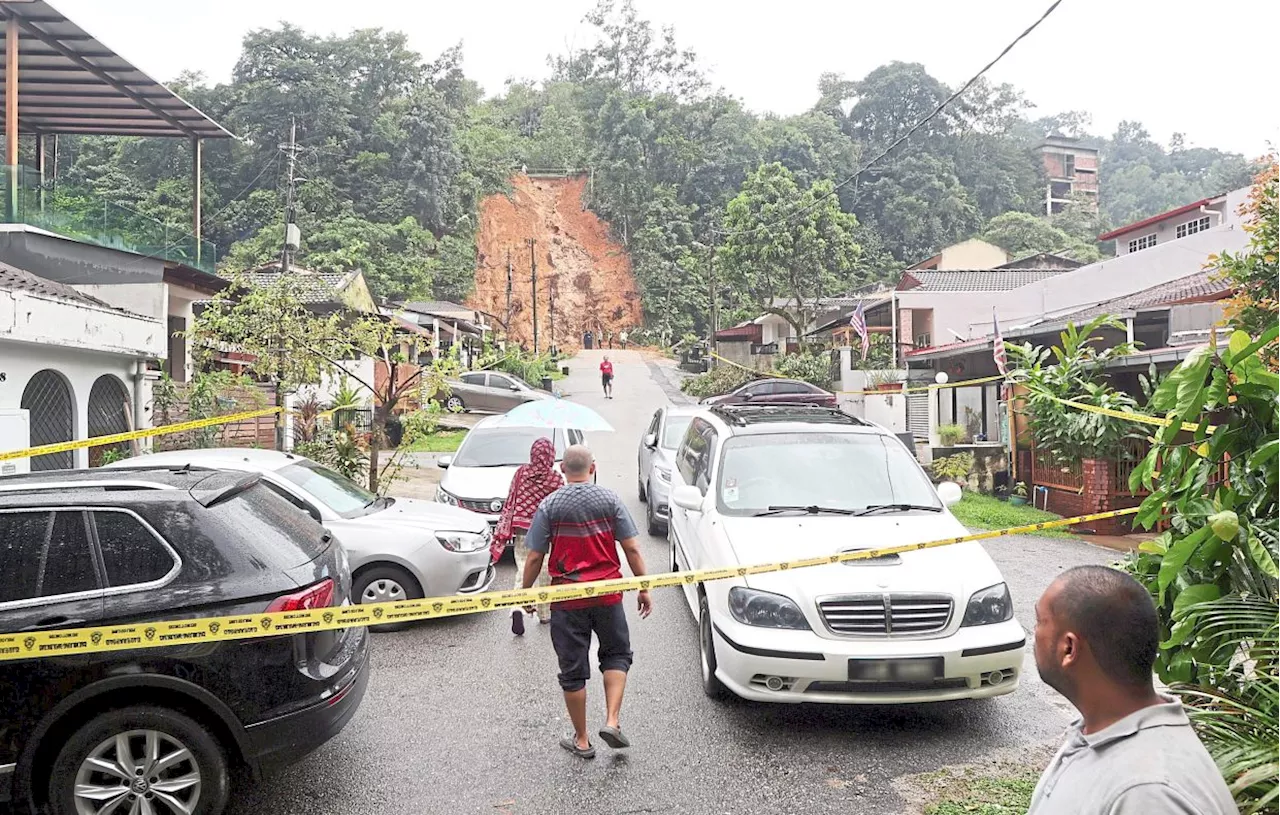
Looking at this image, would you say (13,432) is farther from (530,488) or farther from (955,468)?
(955,468)

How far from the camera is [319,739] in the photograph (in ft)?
12.8

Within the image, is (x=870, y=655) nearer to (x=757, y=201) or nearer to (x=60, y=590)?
(x=60, y=590)

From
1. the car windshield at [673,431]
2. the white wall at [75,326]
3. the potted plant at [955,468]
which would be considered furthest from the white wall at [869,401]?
the white wall at [75,326]

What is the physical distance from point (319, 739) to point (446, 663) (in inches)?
91.7

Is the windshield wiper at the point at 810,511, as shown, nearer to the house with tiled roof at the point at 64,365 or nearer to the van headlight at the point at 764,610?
the van headlight at the point at 764,610

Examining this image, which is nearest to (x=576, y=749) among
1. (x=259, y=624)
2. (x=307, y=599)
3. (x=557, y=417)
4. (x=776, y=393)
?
(x=307, y=599)

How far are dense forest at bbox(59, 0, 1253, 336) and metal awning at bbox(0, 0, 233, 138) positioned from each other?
745 inches

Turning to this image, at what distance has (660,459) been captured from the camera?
11.5 meters

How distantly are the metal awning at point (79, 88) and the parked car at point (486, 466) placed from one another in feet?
37.6

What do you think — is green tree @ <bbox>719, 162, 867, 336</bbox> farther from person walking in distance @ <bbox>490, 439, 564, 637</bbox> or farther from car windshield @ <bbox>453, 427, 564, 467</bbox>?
person walking in distance @ <bbox>490, 439, 564, 637</bbox>

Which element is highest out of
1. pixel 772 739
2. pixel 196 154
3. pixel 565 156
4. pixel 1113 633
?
pixel 565 156

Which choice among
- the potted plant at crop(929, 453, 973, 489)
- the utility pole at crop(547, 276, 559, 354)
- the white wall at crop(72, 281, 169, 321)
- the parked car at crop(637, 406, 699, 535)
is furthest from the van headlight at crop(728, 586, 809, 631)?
the utility pole at crop(547, 276, 559, 354)

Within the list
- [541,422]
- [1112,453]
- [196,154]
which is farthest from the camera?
[196,154]

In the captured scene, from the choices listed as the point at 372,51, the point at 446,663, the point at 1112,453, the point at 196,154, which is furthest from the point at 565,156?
the point at 446,663
